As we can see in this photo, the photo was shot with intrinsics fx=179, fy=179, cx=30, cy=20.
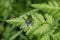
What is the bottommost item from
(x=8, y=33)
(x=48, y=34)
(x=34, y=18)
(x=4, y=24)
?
(x=48, y=34)

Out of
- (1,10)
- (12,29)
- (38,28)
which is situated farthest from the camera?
(1,10)

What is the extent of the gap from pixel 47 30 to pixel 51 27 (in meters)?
0.05

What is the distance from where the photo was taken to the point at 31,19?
1.45m

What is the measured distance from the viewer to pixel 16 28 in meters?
2.05

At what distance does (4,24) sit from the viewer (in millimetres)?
2193

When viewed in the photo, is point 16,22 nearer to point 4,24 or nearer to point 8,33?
point 8,33

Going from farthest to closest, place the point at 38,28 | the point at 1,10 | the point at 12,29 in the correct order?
the point at 1,10 < the point at 12,29 < the point at 38,28

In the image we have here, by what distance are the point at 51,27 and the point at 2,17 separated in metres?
Result: 0.95

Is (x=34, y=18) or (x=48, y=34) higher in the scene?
(x=34, y=18)

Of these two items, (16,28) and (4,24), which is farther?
(4,24)

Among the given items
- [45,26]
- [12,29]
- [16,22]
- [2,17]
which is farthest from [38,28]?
[2,17]

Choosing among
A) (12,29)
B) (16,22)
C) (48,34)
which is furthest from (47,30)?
(12,29)

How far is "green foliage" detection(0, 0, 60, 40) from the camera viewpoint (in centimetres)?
133

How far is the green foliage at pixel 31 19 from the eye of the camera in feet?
4.37
